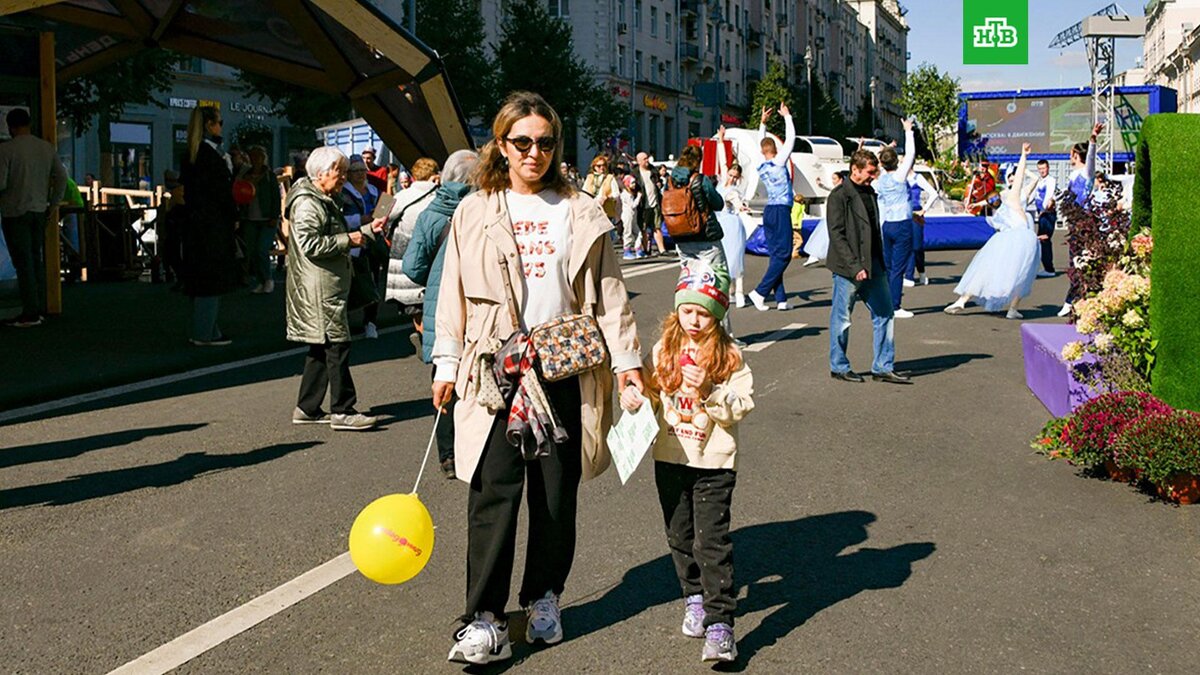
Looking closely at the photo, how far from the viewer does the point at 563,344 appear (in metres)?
4.33

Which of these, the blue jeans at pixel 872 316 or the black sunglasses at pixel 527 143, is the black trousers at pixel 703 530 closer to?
the black sunglasses at pixel 527 143

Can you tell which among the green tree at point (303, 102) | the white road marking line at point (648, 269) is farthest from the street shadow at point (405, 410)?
the green tree at point (303, 102)

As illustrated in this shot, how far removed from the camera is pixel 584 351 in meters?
4.34

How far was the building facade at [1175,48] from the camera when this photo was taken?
10312 cm

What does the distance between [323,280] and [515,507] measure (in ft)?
15.3

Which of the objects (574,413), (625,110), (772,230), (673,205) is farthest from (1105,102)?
(574,413)

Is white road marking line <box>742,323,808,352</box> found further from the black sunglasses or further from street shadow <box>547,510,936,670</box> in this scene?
the black sunglasses

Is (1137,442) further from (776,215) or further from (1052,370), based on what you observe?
(776,215)

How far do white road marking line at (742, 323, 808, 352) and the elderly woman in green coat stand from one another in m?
4.84

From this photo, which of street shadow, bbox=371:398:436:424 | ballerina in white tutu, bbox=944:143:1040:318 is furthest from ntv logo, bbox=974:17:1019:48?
street shadow, bbox=371:398:436:424

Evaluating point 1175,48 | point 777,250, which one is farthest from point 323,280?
point 1175,48

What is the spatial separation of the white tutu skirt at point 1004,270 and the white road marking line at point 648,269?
6618 mm

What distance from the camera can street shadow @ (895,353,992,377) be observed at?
11445 mm

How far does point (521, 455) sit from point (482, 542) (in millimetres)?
308
